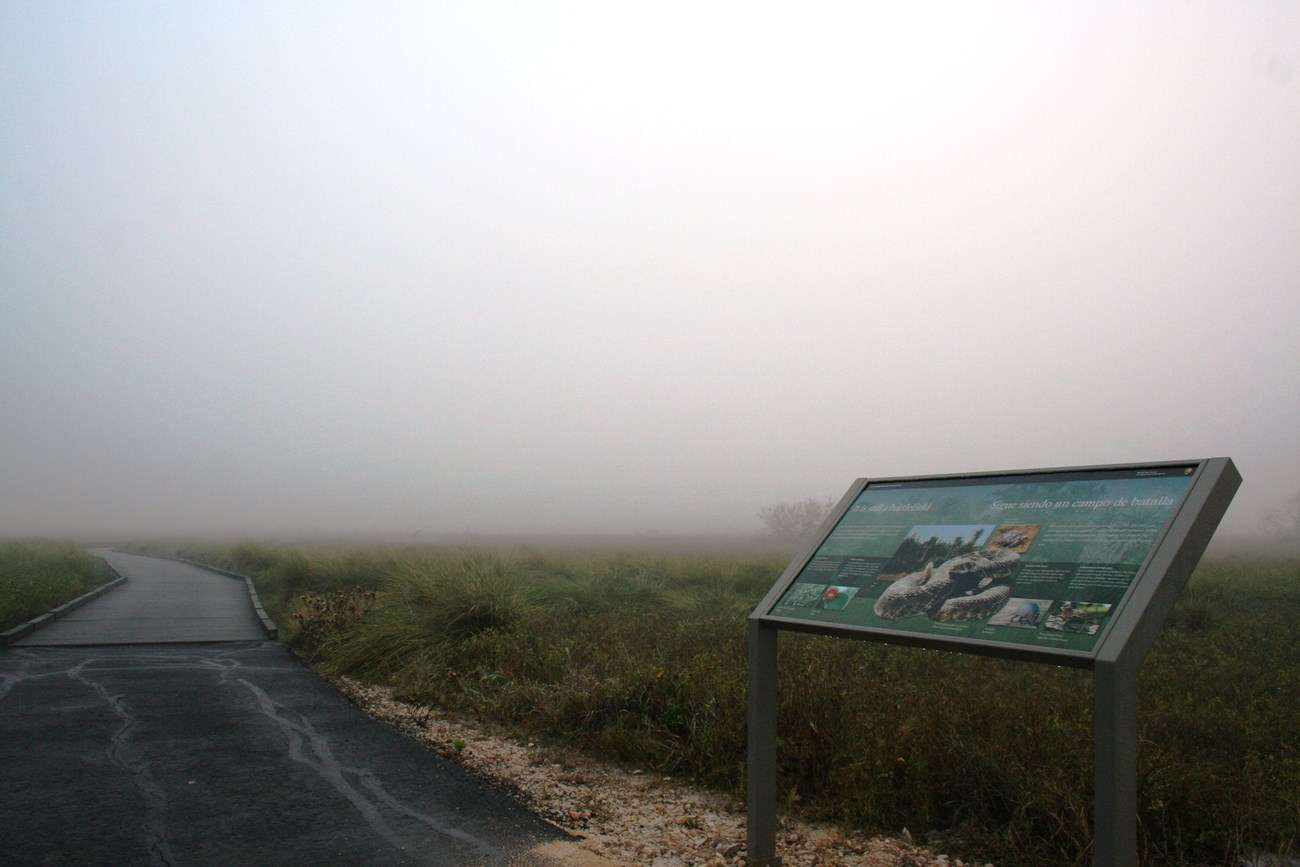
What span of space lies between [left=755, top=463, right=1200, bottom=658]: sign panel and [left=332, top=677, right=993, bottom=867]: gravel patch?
4.71 feet

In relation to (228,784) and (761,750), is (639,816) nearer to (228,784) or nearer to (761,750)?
(761,750)

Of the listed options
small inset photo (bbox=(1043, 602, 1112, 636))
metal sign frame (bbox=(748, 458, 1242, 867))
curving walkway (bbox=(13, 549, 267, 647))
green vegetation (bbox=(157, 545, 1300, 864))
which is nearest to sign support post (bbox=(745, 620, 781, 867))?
metal sign frame (bbox=(748, 458, 1242, 867))

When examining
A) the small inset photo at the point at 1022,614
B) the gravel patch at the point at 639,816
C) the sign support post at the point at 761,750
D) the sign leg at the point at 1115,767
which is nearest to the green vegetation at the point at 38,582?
the gravel patch at the point at 639,816

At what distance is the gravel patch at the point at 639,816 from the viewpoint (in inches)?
187

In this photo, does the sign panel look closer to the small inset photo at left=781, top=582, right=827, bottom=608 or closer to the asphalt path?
the small inset photo at left=781, top=582, right=827, bottom=608

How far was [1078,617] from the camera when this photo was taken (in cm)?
328

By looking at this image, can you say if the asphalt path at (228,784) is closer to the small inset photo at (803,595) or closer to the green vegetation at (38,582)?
the small inset photo at (803,595)

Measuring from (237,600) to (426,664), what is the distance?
45.4 feet

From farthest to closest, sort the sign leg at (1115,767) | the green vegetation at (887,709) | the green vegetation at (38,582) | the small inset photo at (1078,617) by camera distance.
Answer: the green vegetation at (38,582) < the green vegetation at (887,709) < the small inset photo at (1078,617) < the sign leg at (1115,767)

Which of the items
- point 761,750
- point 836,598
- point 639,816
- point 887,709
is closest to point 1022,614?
point 836,598

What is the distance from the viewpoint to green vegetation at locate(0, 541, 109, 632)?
599 inches

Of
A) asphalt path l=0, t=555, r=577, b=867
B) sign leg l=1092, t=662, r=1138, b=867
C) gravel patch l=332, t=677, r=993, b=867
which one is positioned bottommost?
asphalt path l=0, t=555, r=577, b=867

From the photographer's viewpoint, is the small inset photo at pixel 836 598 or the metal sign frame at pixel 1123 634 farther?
the small inset photo at pixel 836 598

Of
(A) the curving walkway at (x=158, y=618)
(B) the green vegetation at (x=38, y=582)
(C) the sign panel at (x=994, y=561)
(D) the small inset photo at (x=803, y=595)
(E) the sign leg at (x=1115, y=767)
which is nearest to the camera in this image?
(E) the sign leg at (x=1115, y=767)
